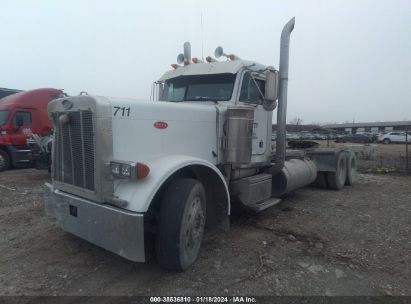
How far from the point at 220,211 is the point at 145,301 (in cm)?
177

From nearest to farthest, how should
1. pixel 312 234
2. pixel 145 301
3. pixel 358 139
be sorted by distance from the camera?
pixel 145 301 < pixel 312 234 < pixel 358 139

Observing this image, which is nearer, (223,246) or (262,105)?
(223,246)

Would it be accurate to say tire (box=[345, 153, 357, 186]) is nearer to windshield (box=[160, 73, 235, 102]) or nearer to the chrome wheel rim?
windshield (box=[160, 73, 235, 102])

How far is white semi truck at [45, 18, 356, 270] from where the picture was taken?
368 cm

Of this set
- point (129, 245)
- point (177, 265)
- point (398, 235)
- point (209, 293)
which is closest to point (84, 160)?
point (129, 245)

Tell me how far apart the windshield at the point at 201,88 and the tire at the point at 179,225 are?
1904 mm

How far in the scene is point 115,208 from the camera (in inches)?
143

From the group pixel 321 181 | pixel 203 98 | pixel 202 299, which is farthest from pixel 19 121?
pixel 202 299

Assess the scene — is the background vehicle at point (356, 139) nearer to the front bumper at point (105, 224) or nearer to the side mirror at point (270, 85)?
the side mirror at point (270, 85)

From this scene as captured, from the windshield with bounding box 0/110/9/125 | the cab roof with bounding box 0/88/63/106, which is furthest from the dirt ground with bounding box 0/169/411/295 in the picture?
the cab roof with bounding box 0/88/63/106

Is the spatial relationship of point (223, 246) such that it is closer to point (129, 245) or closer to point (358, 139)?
point (129, 245)

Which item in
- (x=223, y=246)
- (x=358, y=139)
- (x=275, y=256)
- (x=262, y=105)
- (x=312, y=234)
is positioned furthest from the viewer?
(x=358, y=139)

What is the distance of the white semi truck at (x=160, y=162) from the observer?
145 inches

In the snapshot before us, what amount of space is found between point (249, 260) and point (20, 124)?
11863mm
